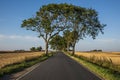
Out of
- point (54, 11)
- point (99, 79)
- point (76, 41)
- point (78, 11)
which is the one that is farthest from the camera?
point (76, 41)

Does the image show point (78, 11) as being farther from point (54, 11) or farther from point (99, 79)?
point (99, 79)

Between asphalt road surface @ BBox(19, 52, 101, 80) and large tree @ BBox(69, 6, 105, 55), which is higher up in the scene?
large tree @ BBox(69, 6, 105, 55)

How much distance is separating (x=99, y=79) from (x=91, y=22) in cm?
5513

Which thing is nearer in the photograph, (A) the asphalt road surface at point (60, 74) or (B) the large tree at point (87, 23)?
(A) the asphalt road surface at point (60, 74)

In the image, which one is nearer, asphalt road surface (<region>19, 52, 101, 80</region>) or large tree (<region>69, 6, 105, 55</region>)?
asphalt road surface (<region>19, 52, 101, 80</region>)

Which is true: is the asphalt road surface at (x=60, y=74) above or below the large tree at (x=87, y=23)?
below

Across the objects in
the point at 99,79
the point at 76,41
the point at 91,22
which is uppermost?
the point at 91,22

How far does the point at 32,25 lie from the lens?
2473 inches

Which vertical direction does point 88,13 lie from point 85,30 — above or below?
above

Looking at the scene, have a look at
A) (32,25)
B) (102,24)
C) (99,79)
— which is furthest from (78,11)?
(99,79)

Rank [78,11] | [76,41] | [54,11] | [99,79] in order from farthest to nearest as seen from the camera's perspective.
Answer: [76,41], [78,11], [54,11], [99,79]

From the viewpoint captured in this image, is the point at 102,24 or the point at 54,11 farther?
the point at 102,24

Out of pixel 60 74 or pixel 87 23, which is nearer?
pixel 60 74

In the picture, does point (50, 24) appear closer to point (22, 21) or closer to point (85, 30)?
point (22, 21)
